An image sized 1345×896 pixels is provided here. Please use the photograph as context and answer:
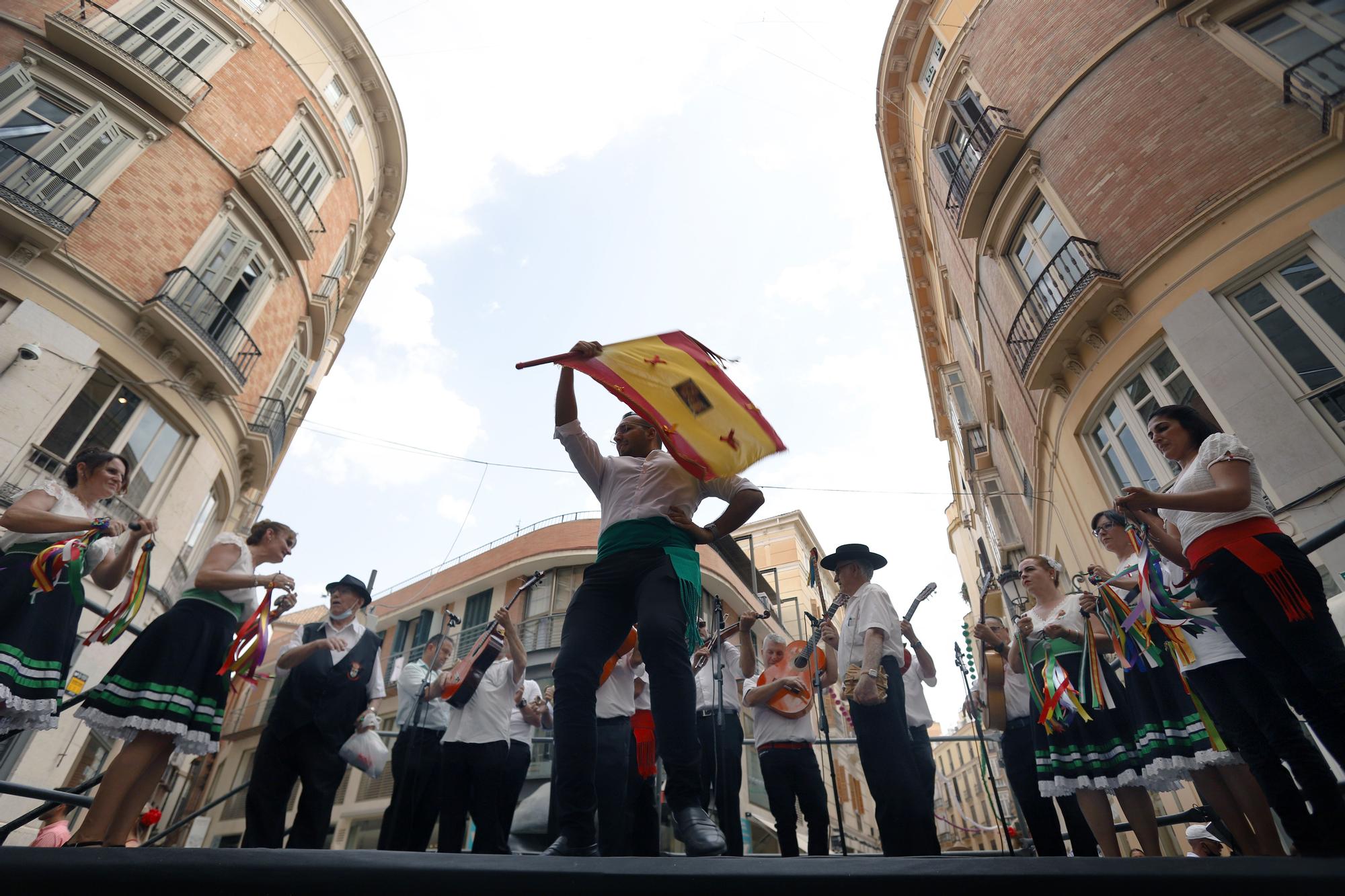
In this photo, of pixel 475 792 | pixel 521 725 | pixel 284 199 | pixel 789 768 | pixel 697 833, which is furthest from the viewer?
pixel 284 199

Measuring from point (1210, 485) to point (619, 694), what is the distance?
3.90 m

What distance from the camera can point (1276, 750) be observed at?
8.72ft

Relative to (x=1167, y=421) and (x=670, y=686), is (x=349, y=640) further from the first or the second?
(x=1167, y=421)

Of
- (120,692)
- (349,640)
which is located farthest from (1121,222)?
(120,692)

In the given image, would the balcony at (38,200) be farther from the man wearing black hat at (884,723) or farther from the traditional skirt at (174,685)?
the man wearing black hat at (884,723)

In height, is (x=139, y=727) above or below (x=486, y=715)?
below

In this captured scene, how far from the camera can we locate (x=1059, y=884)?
1.58m

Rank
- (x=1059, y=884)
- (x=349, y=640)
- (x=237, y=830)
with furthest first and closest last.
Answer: (x=237, y=830) → (x=349, y=640) → (x=1059, y=884)

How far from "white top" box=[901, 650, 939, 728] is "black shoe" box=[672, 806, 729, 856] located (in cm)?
314

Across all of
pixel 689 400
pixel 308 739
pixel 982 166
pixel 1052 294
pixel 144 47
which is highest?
pixel 144 47

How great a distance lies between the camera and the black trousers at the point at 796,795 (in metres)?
4.66

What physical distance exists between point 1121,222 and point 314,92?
52.0ft

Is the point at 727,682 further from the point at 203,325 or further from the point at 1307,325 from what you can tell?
the point at 203,325

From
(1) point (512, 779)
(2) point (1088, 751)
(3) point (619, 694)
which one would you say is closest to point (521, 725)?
(1) point (512, 779)
